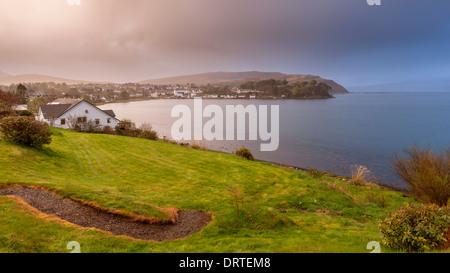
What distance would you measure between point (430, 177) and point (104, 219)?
17345 mm

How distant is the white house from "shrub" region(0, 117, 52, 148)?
96.1 feet

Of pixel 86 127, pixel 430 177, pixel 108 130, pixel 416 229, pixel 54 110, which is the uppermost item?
pixel 54 110

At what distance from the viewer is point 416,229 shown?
5.38 meters

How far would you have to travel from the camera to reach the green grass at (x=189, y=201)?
579 centimetres

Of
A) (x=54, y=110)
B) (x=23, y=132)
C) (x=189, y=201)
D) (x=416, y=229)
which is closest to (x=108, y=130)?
(x=54, y=110)

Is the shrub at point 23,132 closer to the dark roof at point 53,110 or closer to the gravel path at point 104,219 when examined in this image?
the gravel path at point 104,219

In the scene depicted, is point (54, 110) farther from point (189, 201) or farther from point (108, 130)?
point (189, 201)

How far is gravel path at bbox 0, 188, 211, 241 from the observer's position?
694cm

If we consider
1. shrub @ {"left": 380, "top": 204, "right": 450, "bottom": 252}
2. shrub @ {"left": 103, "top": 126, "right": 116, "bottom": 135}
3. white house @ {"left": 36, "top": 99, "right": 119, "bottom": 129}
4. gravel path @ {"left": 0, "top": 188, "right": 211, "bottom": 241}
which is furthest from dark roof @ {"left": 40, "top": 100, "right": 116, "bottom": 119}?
shrub @ {"left": 380, "top": 204, "right": 450, "bottom": 252}
